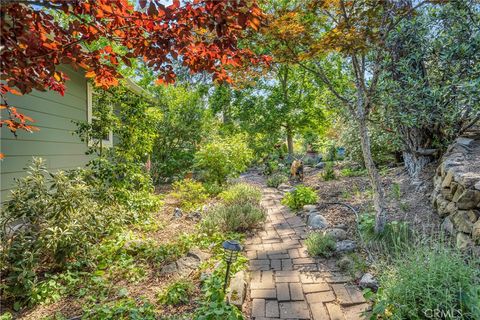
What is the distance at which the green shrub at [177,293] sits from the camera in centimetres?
247

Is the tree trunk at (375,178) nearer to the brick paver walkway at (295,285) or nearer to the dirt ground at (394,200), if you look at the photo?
the dirt ground at (394,200)

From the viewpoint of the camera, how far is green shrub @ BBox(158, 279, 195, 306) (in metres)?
2.47

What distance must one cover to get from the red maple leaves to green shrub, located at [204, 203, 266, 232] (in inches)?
102

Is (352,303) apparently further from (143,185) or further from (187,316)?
(143,185)

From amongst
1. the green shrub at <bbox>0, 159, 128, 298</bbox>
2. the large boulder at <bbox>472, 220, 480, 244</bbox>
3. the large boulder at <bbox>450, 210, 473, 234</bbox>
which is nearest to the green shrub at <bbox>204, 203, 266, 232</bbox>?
the green shrub at <bbox>0, 159, 128, 298</bbox>

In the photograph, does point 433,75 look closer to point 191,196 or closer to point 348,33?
point 348,33

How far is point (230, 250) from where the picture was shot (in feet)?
7.69

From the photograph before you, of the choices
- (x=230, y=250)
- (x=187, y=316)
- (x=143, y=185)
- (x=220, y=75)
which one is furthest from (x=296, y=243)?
(x=143, y=185)

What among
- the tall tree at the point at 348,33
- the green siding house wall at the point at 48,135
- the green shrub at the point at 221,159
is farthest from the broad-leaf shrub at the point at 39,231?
the green shrub at the point at 221,159

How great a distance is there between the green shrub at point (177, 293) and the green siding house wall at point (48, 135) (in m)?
2.82

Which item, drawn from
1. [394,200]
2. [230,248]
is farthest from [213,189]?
[230,248]

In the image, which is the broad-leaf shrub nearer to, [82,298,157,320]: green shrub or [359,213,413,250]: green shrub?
[82,298,157,320]: green shrub

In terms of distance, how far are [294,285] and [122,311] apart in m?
1.64

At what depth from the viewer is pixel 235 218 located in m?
4.39
